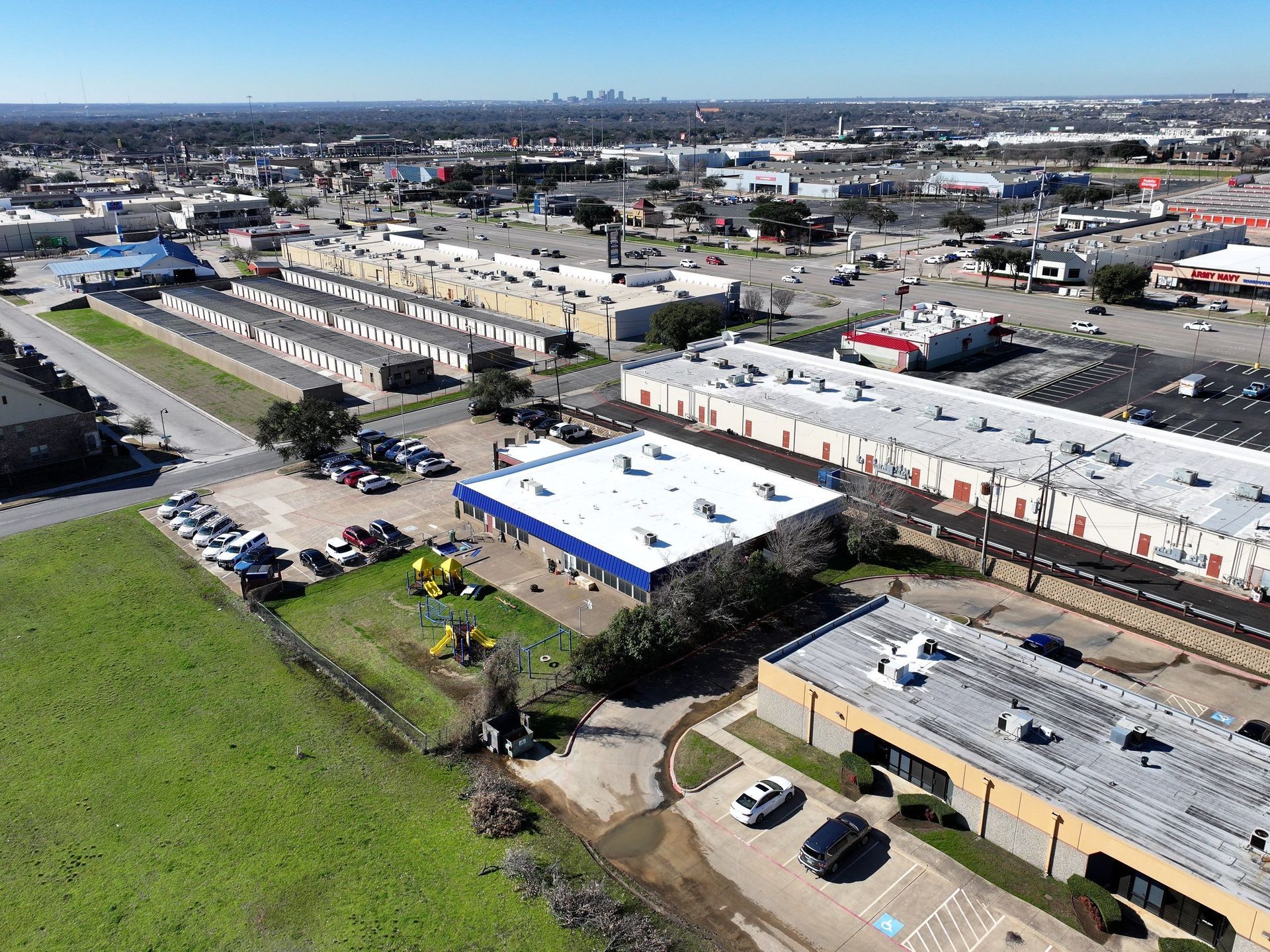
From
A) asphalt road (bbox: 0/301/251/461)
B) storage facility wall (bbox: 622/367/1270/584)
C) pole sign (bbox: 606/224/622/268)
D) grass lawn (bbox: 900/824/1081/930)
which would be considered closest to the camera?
grass lawn (bbox: 900/824/1081/930)

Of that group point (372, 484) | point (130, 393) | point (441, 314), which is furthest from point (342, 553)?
point (441, 314)

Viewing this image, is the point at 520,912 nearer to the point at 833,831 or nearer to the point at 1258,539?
the point at 833,831

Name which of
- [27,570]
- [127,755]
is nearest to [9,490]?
[27,570]

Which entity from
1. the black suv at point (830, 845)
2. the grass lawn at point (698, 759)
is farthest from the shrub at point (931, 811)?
the grass lawn at point (698, 759)

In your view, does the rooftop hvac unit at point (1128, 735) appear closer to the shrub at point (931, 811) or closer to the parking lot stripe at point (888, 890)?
the shrub at point (931, 811)

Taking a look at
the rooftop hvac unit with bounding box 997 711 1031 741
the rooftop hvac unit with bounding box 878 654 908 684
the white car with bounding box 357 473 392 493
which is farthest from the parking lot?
the white car with bounding box 357 473 392 493

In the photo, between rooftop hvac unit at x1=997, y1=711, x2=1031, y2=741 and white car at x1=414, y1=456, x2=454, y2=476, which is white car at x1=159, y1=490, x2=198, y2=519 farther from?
rooftop hvac unit at x1=997, y1=711, x2=1031, y2=741
